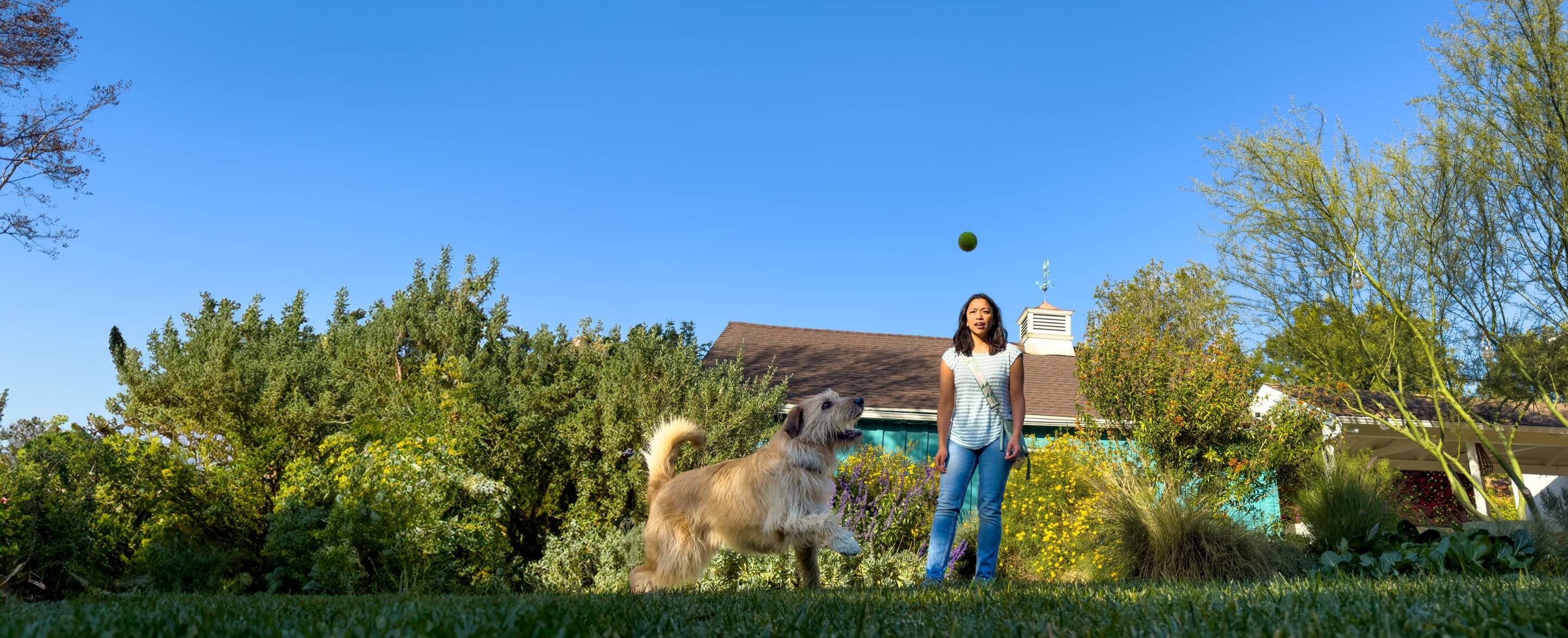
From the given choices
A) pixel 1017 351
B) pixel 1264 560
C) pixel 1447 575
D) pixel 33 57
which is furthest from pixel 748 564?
pixel 33 57

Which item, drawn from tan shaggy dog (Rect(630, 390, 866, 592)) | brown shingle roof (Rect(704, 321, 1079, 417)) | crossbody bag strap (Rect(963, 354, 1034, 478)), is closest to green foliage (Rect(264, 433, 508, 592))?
tan shaggy dog (Rect(630, 390, 866, 592))

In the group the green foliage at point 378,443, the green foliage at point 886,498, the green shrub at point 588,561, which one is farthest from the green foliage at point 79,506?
the green foliage at point 886,498

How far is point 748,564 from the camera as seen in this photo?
29.7 feet

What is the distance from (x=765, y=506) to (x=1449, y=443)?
57.3ft

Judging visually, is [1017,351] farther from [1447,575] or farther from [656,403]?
[656,403]

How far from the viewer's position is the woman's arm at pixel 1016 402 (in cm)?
595

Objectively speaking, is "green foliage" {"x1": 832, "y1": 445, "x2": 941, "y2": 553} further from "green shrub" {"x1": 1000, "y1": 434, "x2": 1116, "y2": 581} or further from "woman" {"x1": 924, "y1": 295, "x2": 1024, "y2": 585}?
"woman" {"x1": 924, "y1": 295, "x2": 1024, "y2": 585}

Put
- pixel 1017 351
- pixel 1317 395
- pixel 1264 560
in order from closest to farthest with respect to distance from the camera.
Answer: pixel 1017 351 → pixel 1264 560 → pixel 1317 395

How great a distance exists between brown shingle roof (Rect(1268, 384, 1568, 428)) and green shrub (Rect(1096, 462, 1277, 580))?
6429 mm

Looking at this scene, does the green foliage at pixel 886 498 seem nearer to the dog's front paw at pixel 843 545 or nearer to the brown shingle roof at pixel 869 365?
the brown shingle roof at pixel 869 365

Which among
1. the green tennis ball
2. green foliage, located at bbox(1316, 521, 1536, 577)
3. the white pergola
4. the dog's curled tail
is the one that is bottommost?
green foliage, located at bbox(1316, 521, 1536, 577)

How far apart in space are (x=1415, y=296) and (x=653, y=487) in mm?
12100

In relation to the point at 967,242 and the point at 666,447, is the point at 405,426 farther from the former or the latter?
the point at 967,242

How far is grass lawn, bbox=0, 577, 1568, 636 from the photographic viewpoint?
87.0 inches
